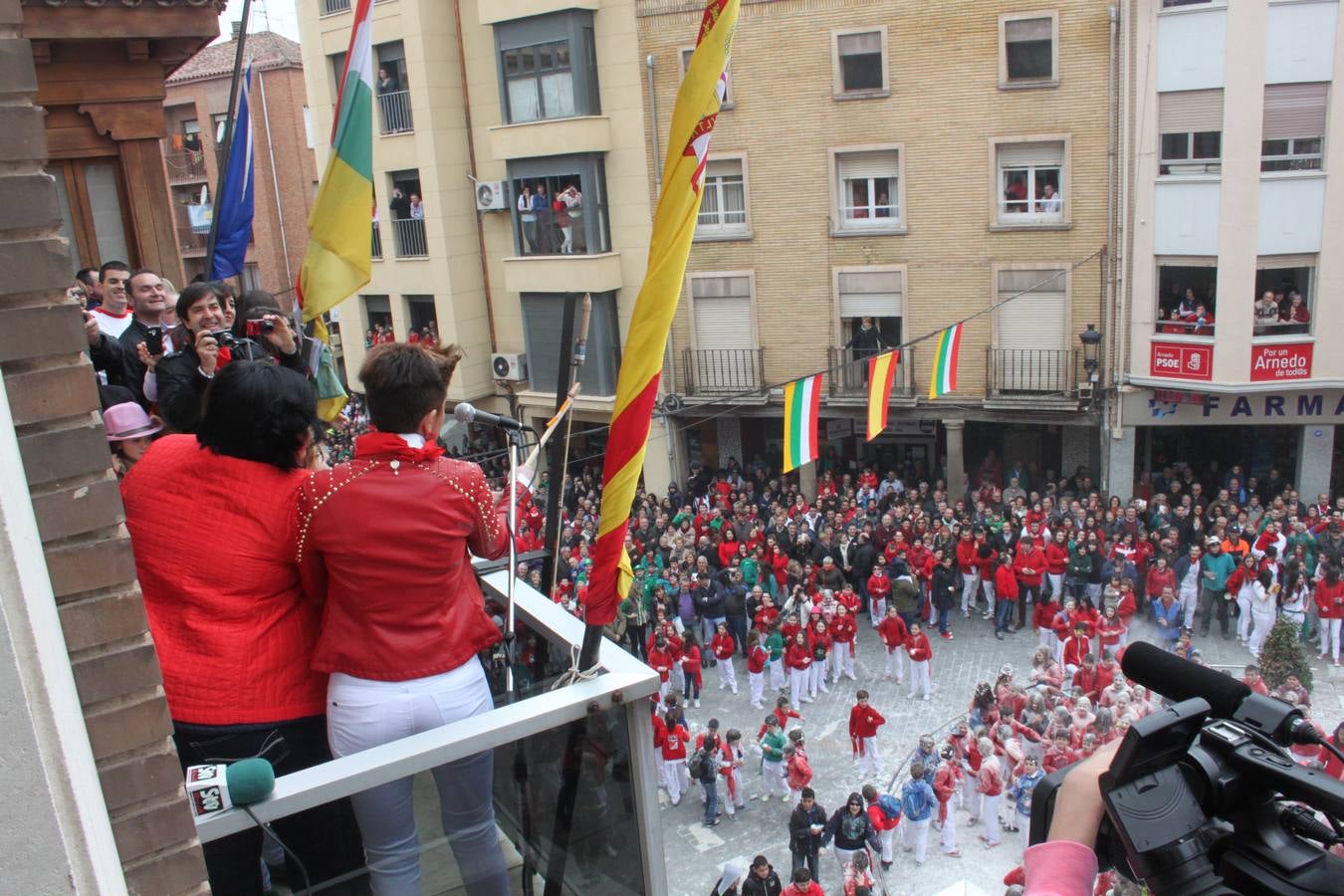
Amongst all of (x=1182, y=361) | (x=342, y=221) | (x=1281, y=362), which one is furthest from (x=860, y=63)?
(x=342, y=221)

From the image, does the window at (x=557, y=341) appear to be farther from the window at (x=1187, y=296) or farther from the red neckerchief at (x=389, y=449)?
the red neckerchief at (x=389, y=449)

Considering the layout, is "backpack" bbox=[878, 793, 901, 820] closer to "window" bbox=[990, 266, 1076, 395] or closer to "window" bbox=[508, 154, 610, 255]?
"window" bbox=[990, 266, 1076, 395]

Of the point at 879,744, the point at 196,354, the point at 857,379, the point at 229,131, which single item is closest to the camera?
the point at 196,354

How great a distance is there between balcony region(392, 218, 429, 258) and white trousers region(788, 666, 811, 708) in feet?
45.5

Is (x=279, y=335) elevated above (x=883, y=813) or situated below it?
above

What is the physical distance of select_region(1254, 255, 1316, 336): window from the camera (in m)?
18.4

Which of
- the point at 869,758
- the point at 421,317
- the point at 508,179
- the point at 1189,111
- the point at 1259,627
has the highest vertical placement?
the point at 1189,111

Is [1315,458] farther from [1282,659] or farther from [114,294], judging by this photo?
[114,294]

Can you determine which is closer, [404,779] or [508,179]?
[404,779]

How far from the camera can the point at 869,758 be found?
539 inches

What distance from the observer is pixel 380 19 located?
2430 centimetres

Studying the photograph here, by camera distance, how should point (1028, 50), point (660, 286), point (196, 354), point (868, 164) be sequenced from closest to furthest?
1. point (660, 286)
2. point (196, 354)
3. point (1028, 50)
4. point (868, 164)

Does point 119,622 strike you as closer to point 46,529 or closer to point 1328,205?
point 46,529

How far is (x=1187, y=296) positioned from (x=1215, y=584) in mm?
5608
